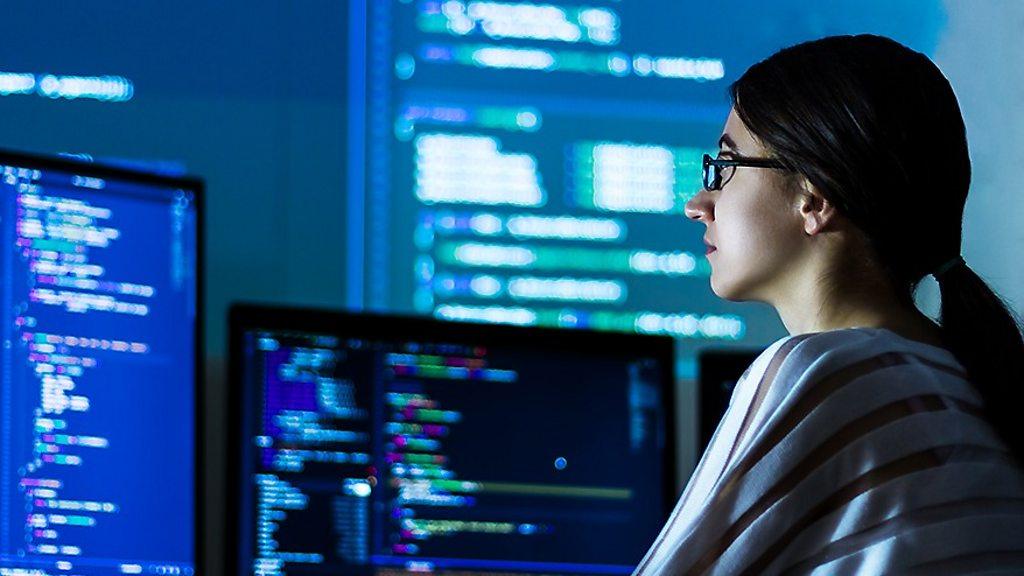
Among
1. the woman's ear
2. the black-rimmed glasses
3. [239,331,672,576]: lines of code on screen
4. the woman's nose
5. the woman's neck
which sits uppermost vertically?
the black-rimmed glasses

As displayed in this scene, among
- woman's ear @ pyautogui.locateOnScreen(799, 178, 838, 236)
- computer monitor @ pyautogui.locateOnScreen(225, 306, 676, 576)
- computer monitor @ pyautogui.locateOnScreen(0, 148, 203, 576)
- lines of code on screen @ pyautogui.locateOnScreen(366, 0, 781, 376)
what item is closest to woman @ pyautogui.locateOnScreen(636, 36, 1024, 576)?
woman's ear @ pyautogui.locateOnScreen(799, 178, 838, 236)

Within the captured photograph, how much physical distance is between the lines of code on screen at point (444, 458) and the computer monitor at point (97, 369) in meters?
0.09

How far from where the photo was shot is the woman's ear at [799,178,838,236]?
4.17 feet

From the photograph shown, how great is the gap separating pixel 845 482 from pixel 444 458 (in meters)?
0.68

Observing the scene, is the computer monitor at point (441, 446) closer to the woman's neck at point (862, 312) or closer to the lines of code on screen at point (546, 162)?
the lines of code on screen at point (546, 162)

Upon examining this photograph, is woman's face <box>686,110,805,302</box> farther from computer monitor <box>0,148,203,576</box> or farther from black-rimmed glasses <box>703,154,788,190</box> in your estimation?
computer monitor <box>0,148,203,576</box>

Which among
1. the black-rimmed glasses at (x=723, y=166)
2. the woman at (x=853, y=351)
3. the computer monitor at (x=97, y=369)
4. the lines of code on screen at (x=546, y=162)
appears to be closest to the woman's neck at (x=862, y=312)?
the woman at (x=853, y=351)

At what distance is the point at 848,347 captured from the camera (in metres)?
1.17

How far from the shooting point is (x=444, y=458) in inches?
68.7

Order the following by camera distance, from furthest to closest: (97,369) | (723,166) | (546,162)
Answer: (546,162), (97,369), (723,166)

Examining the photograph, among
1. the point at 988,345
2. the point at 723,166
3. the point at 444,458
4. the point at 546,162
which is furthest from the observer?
the point at 546,162

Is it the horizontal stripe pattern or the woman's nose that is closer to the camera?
the horizontal stripe pattern

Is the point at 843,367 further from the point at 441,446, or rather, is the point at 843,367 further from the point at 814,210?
the point at 441,446

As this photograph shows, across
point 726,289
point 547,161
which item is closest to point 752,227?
point 726,289
